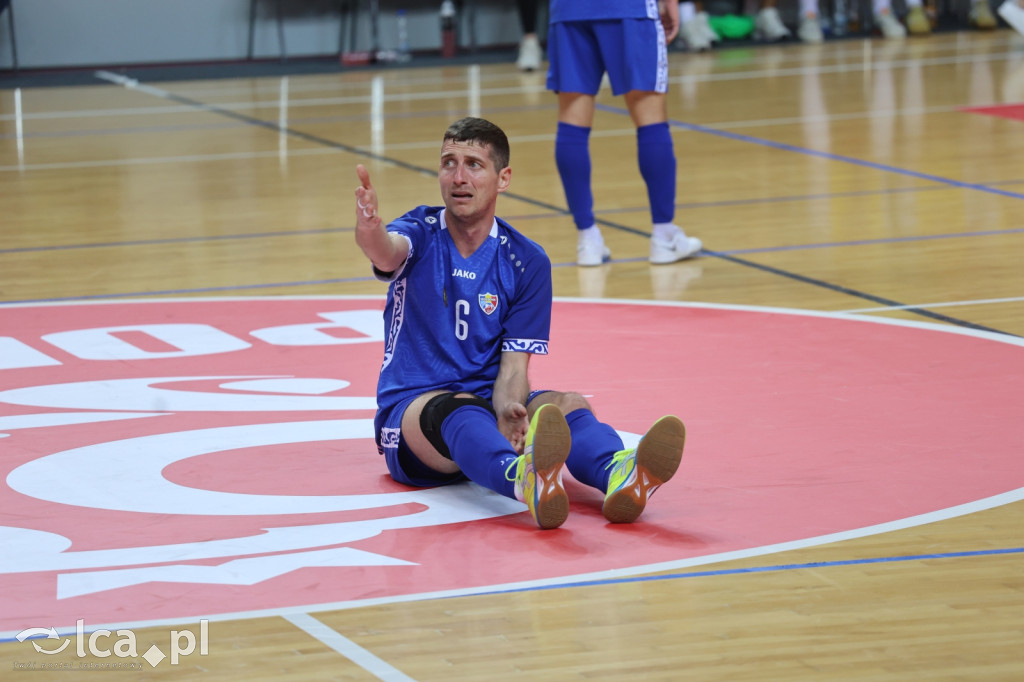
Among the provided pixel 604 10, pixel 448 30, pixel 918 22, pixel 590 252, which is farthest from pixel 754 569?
pixel 918 22

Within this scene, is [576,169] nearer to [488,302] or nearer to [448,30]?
[488,302]

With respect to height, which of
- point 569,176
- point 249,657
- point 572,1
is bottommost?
point 249,657

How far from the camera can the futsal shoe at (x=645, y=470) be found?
2.64 metres

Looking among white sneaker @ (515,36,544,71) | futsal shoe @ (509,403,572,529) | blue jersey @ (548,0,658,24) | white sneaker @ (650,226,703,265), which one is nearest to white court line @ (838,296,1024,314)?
white sneaker @ (650,226,703,265)

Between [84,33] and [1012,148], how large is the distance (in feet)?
29.3

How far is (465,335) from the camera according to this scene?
10.1 feet

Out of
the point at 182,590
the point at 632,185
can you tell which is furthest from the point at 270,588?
the point at 632,185

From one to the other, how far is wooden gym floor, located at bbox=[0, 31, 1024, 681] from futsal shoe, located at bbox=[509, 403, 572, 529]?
0.09 meters

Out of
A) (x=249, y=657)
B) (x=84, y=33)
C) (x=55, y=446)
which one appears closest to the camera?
(x=249, y=657)

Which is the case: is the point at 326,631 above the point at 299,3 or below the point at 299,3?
below

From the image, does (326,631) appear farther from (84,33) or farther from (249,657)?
(84,33)

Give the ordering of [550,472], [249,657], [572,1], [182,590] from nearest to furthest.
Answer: [249,657], [182,590], [550,472], [572,1]

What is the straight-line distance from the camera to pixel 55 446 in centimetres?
328

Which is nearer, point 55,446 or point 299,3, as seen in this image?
point 55,446
